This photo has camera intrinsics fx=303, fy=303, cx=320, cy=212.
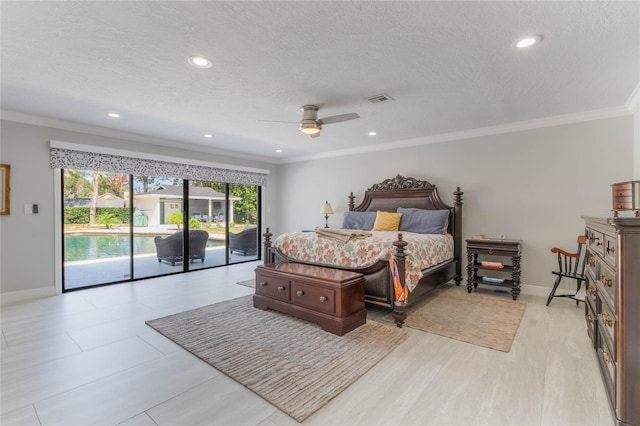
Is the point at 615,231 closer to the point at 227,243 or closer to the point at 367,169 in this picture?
the point at 367,169

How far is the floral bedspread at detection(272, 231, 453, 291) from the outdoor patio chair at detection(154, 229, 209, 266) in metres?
2.57

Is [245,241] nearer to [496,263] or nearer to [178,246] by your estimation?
[178,246]

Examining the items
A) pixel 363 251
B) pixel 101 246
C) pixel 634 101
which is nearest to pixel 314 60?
pixel 363 251

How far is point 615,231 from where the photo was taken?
5.57 feet

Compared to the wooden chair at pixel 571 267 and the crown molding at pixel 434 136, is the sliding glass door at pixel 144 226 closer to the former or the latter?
the crown molding at pixel 434 136

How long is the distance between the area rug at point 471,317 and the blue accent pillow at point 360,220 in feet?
5.56

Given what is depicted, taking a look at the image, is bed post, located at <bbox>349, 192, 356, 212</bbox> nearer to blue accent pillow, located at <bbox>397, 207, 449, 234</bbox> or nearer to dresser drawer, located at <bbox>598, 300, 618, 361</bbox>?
blue accent pillow, located at <bbox>397, 207, 449, 234</bbox>

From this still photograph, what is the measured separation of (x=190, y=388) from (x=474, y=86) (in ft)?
12.2

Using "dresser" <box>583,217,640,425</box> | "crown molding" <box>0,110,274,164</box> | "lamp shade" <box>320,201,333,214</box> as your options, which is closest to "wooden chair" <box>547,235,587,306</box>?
"dresser" <box>583,217,640,425</box>

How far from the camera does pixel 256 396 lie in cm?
203

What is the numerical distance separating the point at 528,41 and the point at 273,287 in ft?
10.9

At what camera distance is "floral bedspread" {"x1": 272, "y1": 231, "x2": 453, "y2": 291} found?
3.45 meters

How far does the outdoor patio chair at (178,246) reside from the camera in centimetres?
580

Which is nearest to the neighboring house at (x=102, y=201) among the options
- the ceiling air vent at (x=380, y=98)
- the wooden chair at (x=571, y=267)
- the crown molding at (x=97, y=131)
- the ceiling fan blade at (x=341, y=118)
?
the crown molding at (x=97, y=131)
